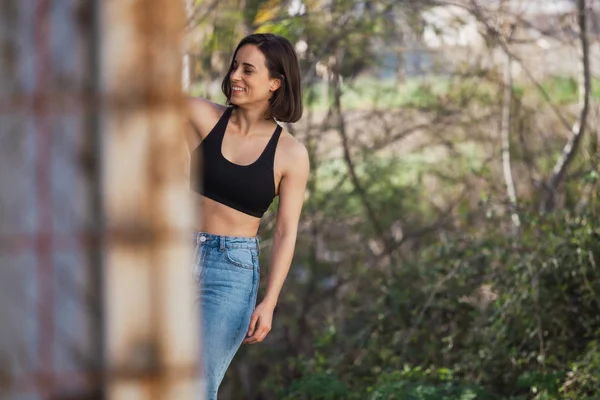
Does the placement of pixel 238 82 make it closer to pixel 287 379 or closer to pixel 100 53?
pixel 100 53

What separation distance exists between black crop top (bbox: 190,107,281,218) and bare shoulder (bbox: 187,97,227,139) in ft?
0.12

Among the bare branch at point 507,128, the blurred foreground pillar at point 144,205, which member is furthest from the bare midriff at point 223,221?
the bare branch at point 507,128

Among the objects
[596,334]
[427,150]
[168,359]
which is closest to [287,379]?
[596,334]

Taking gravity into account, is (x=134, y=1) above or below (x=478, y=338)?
above

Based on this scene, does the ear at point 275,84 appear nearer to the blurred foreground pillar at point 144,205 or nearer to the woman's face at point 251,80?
the woman's face at point 251,80

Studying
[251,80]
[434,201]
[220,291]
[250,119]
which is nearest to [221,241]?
[220,291]

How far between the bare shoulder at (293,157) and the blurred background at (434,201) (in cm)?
232

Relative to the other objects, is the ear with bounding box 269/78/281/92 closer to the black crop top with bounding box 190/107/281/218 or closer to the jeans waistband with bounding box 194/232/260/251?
the black crop top with bounding box 190/107/281/218

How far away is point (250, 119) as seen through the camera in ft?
16.0

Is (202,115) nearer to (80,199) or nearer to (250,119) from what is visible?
(250,119)

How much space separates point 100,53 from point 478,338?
623 centimetres

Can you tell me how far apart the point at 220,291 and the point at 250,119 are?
2.52 ft

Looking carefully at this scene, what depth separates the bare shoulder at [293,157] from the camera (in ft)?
15.6

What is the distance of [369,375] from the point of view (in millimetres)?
8102
